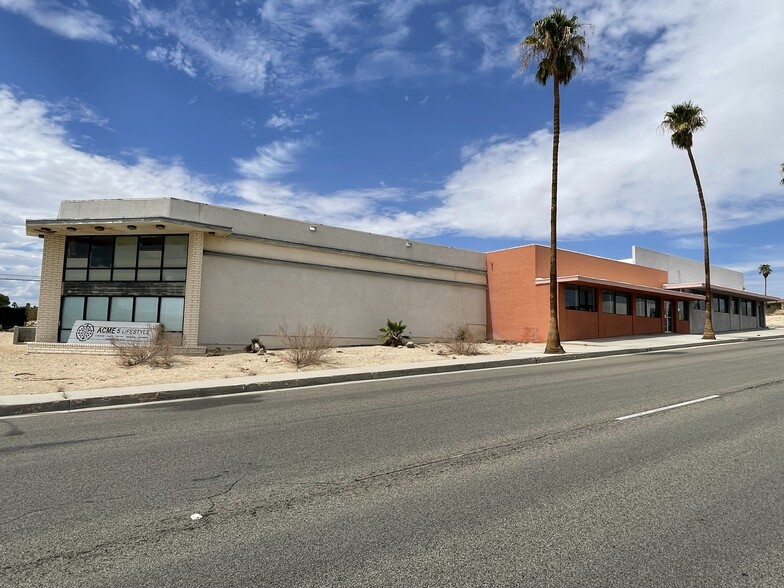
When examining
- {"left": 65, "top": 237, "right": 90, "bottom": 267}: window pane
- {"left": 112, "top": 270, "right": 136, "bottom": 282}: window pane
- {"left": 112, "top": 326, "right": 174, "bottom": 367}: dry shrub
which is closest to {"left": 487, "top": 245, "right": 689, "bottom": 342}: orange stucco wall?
{"left": 112, "top": 326, "right": 174, "bottom": 367}: dry shrub

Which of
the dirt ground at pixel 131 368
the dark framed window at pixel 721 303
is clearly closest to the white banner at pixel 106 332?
the dirt ground at pixel 131 368

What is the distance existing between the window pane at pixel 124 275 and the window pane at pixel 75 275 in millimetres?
1181

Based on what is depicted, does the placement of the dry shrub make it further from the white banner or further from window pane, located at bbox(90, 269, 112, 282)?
window pane, located at bbox(90, 269, 112, 282)

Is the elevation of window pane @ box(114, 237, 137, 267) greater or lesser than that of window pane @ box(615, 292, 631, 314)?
greater

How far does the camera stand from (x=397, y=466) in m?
5.75

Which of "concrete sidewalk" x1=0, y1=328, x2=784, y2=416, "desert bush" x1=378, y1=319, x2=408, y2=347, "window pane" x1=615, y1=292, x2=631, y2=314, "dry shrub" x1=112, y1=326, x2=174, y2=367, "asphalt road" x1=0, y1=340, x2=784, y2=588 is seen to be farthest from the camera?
"window pane" x1=615, y1=292, x2=631, y2=314

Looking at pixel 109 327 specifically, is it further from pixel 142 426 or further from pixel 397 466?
pixel 397 466

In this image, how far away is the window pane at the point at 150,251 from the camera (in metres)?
20.9

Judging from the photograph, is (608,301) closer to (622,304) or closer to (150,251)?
(622,304)

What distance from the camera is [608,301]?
1235 inches

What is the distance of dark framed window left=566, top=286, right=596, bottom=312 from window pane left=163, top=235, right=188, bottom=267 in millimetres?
19197

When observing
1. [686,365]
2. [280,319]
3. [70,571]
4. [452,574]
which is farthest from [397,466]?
[280,319]

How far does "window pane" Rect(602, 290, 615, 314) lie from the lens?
31.0m

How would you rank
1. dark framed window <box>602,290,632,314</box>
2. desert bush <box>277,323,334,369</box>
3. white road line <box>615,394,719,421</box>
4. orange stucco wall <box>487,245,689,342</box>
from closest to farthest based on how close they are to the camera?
white road line <box>615,394,719,421</box> < desert bush <box>277,323,334,369</box> < orange stucco wall <box>487,245,689,342</box> < dark framed window <box>602,290,632,314</box>
